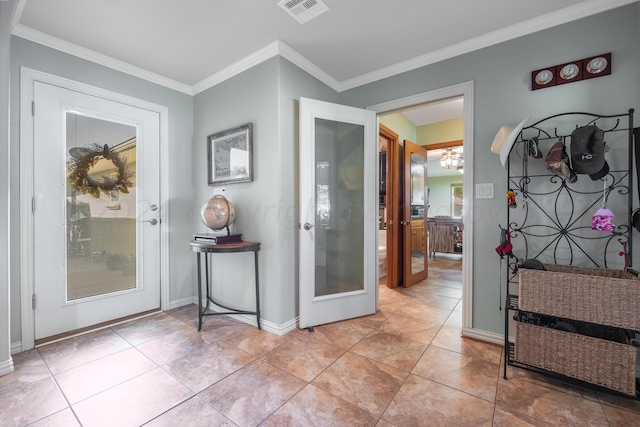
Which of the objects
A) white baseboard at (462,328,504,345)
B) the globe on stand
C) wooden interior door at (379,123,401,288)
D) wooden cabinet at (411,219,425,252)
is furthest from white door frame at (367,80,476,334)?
wooden cabinet at (411,219,425,252)

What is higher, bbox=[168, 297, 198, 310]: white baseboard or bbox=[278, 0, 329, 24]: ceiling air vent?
bbox=[278, 0, 329, 24]: ceiling air vent

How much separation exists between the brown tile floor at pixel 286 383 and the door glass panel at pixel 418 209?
6.89ft

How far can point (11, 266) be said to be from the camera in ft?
6.95

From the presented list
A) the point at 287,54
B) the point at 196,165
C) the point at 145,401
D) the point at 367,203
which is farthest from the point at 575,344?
the point at 196,165

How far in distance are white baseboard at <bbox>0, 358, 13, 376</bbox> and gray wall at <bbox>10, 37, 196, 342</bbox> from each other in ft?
1.16

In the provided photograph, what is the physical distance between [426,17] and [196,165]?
2638 millimetres

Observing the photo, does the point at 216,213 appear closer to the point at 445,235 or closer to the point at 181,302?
the point at 181,302

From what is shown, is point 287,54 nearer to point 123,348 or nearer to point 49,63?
point 49,63

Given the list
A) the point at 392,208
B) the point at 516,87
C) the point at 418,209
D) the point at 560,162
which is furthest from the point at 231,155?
the point at 418,209

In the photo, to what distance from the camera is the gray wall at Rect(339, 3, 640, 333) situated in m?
1.84

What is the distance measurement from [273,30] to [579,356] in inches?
117

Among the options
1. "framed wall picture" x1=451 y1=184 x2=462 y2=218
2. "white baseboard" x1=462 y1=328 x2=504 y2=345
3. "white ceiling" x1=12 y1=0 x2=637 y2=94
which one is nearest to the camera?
"white ceiling" x1=12 y1=0 x2=637 y2=94

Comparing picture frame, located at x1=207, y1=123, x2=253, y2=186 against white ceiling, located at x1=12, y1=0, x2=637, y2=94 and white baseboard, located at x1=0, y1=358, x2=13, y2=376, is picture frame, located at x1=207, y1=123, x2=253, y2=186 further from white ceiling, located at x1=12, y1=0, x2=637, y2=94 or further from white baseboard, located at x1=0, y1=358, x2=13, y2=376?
white baseboard, located at x1=0, y1=358, x2=13, y2=376

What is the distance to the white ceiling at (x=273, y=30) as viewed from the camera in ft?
6.31
